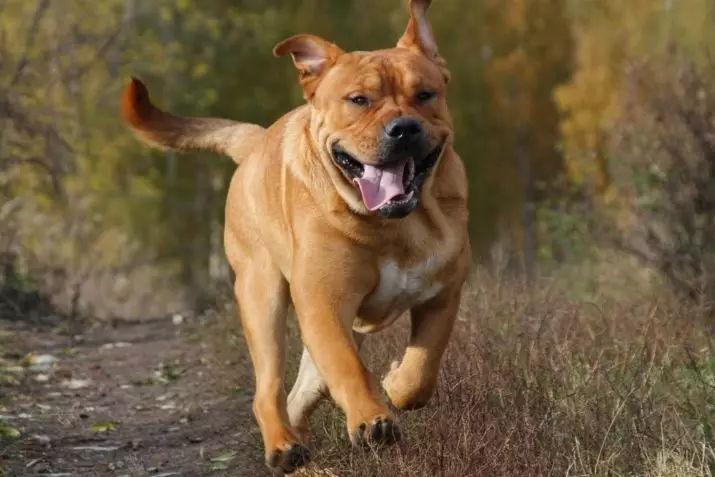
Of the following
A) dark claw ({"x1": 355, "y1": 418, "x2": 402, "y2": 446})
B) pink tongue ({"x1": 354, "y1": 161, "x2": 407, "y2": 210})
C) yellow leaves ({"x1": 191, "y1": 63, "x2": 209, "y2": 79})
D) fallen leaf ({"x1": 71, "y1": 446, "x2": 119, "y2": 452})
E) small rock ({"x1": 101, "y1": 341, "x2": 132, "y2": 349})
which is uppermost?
pink tongue ({"x1": 354, "y1": 161, "x2": 407, "y2": 210})

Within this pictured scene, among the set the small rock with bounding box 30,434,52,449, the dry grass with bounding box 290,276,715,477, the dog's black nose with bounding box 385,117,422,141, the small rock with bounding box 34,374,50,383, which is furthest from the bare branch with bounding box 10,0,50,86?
the dog's black nose with bounding box 385,117,422,141

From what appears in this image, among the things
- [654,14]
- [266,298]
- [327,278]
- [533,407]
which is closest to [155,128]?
[266,298]

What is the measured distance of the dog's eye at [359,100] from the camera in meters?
4.93

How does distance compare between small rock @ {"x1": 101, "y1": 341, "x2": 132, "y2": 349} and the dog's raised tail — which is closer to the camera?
the dog's raised tail

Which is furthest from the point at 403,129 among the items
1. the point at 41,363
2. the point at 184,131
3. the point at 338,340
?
the point at 41,363

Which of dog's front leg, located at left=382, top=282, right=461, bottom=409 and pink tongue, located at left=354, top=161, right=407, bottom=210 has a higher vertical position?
pink tongue, located at left=354, top=161, right=407, bottom=210

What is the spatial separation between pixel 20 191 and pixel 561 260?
5447mm

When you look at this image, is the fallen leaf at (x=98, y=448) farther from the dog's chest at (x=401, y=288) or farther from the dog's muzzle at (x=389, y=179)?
the dog's muzzle at (x=389, y=179)

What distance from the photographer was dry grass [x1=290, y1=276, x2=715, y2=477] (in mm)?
4641

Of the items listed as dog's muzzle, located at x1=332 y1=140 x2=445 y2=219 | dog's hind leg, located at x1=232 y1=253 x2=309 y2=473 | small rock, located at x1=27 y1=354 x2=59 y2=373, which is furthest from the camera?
small rock, located at x1=27 y1=354 x2=59 y2=373

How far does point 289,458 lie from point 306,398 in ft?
2.04

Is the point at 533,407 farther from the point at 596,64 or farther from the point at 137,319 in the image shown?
the point at 596,64

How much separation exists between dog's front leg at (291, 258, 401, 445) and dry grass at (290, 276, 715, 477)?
18 centimetres

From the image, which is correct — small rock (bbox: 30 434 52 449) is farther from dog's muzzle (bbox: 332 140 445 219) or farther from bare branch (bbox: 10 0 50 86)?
bare branch (bbox: 10 0 50 86)
